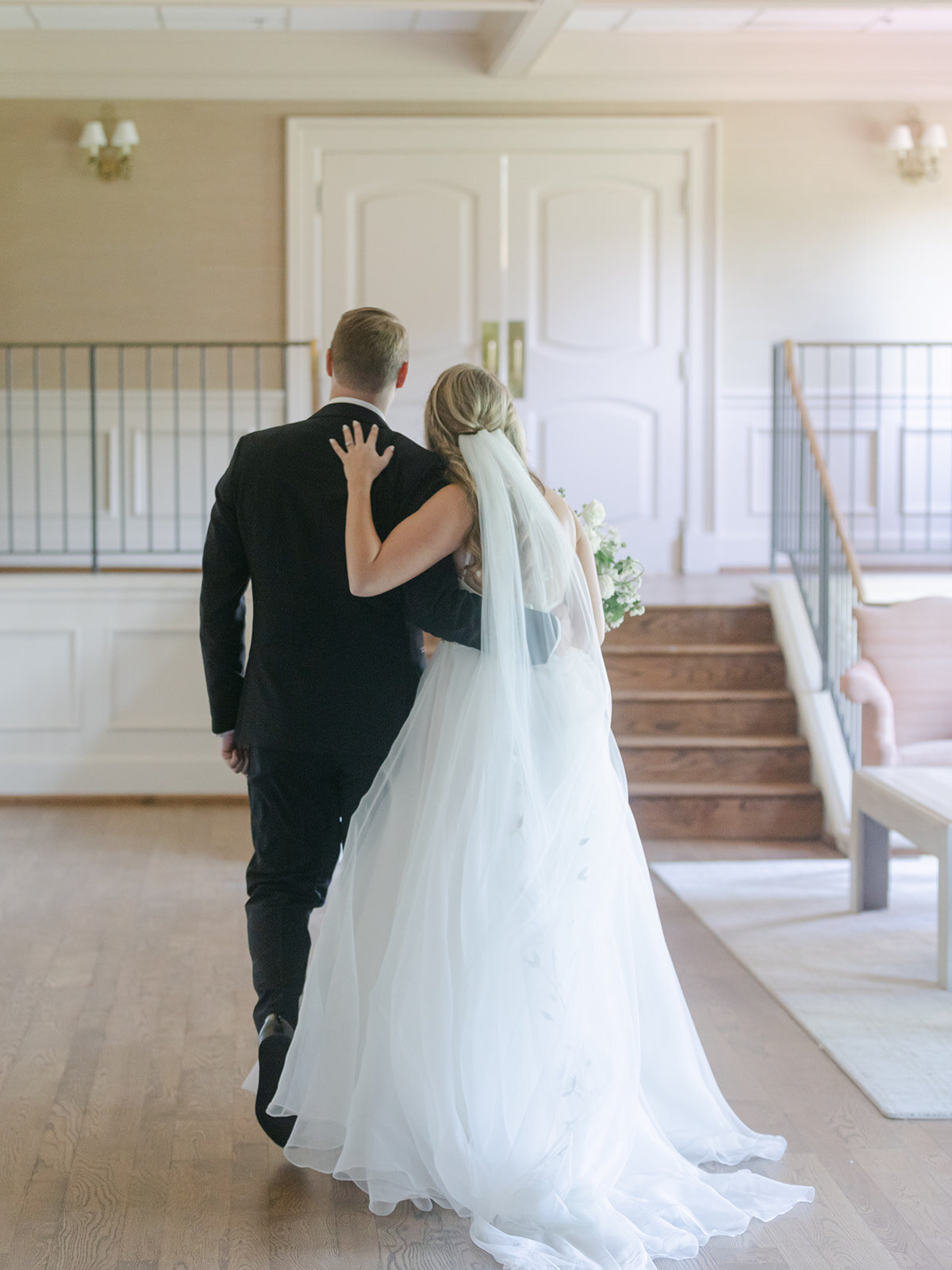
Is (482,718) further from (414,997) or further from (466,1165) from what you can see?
(466,1165)

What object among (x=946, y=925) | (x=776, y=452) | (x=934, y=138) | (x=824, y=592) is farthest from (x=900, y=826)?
(x=934, y=138)

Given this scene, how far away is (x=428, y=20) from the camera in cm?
629

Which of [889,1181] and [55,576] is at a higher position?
[55,576]

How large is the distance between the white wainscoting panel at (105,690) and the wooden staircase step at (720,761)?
5.75 ft

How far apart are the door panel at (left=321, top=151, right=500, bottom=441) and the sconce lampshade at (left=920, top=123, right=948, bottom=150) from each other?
226cm

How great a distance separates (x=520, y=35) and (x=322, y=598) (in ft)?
14.5

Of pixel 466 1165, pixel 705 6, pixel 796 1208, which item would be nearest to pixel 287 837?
pixel 466 1165

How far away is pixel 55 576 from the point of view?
543 cm

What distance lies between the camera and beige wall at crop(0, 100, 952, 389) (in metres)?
6.57

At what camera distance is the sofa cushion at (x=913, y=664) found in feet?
15.1

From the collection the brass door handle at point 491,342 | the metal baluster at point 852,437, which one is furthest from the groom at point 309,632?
the metal baluster at point 852,437

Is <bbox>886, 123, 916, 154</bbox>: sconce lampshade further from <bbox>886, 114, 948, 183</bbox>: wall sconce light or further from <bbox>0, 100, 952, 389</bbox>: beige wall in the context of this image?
<bbox>0, 100, 952, 389</bbox>: beige wall

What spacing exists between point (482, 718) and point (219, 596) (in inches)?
22.4

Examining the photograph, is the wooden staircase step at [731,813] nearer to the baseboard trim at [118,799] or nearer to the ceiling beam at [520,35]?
the baseboard trim at [118,799]
